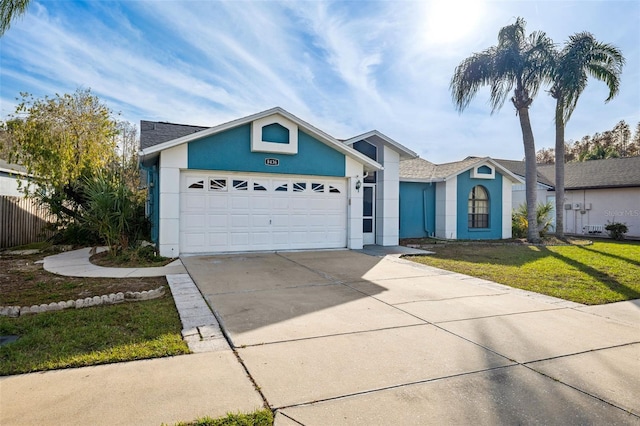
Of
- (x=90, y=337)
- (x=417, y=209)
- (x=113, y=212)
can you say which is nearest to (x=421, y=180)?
(x=417, y=209)

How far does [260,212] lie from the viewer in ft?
37.7

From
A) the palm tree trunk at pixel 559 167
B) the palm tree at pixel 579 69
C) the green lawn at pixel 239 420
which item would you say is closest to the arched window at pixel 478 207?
the palm tree trunk at pixel 559 167

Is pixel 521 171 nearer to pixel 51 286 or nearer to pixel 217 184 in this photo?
pixel 217 184

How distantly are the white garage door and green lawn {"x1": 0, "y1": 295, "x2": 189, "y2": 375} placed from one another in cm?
538

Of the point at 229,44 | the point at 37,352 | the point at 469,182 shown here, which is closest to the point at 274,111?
the point at 229,44

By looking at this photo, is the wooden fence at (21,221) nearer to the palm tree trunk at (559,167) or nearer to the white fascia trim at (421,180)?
the white fascia trim at (421,180)

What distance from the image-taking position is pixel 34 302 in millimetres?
5805

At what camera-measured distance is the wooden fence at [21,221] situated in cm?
1226

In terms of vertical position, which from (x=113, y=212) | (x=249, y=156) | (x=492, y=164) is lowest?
(x=113, y=212)

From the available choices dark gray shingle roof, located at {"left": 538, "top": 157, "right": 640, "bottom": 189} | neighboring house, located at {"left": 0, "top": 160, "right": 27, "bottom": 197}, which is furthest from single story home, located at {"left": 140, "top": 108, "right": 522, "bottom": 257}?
dark gray shingle roof, located at {"left": 538, "top": 157, "right": 640, "bottom": 189}

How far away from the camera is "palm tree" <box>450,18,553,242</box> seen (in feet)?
48.6

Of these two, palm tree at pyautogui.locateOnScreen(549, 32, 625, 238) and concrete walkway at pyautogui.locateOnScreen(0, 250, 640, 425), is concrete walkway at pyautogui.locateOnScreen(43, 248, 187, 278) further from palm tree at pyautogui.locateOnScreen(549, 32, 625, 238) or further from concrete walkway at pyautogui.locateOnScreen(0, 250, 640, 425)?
palm tree at pyautogui.locateOnScreen(549, 32, 625, 238)

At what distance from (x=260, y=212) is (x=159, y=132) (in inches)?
239

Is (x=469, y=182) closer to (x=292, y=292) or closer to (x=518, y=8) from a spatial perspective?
(x=518, y=8)
